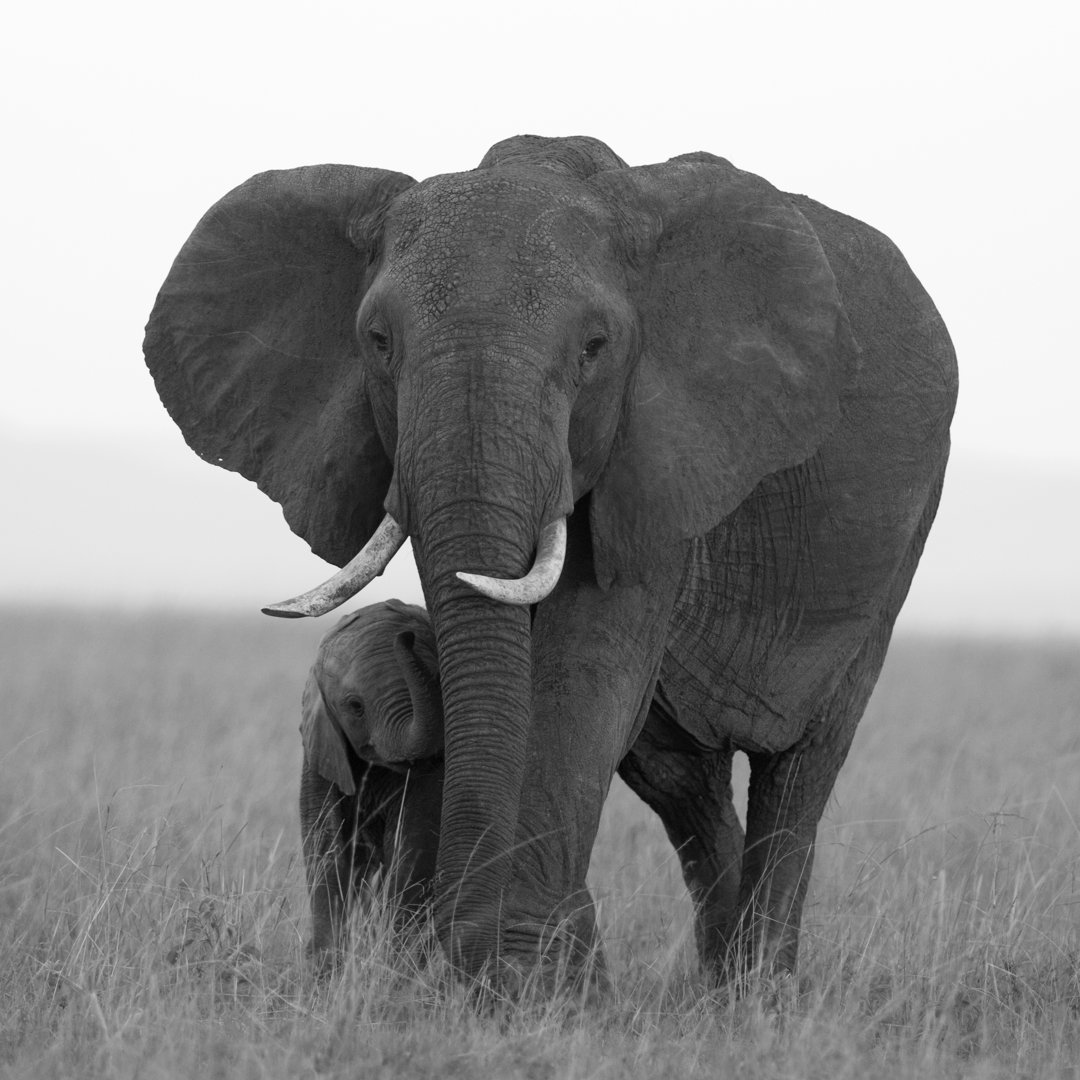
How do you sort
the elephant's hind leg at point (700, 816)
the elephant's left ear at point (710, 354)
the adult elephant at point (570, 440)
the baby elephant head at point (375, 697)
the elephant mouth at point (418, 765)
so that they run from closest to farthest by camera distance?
the adult elephant at point (570, 440)
the elephant's left ear at point (710, 354)
the baby elephant head at point (375, 697)
the elephant mouth at point (418, 765)
the elephant's hind leg at point (700, 816)

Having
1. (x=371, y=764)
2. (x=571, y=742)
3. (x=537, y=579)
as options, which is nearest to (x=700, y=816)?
(x=371, y=764)

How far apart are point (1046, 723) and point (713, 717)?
1189 centimetres

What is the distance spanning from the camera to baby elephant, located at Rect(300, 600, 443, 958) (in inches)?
243

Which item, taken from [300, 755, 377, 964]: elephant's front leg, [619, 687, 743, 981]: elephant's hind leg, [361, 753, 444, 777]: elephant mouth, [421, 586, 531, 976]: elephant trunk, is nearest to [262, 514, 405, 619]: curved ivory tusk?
[421, 586, 531, 976]: elephant trunk

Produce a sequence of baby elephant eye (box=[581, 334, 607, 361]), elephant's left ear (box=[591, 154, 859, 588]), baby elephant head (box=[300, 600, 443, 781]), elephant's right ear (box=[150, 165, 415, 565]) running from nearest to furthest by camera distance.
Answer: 1. baby elephant eye (box=[581, 334, 607, 361])
2. elephant's left ear (box=[591, 154, 859, 588])
3. elephant's right ear (box=[150, 165, 415, 565])
4. baby elephant head (box=[300, 600, 443, 781])

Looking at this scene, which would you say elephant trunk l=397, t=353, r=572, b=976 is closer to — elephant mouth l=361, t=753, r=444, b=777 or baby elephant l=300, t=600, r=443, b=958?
baby elephant l=300, t=600, r=443, b=958

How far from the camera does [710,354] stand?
597 centimetres

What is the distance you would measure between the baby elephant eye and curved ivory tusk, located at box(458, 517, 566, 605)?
18.5 inches

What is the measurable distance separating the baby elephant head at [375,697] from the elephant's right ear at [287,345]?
49cm

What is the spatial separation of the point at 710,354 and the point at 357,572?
1.30 m

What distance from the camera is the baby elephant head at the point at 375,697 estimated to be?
612cm

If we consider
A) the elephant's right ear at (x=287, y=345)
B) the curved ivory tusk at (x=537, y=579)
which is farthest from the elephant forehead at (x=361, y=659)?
the curved ivory tusk at (x=537, y=579)

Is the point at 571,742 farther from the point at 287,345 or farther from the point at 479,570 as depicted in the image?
the point at 287,345

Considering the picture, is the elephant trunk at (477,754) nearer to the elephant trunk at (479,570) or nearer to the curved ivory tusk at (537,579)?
the elephant trunk at (479,570)
